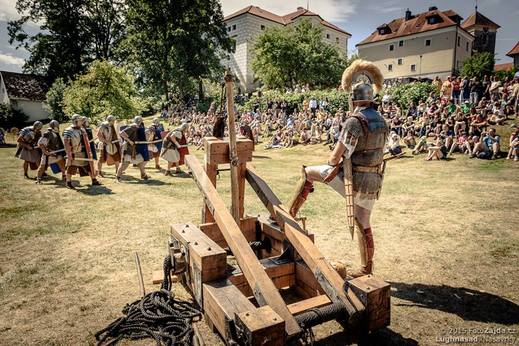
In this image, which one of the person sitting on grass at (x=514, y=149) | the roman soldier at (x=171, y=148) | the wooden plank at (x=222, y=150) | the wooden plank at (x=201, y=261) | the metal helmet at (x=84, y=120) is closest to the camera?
the wooden plank at (x=201, y=261)

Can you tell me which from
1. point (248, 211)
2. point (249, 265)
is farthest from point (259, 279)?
point (248, 211)

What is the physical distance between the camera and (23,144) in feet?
36.1

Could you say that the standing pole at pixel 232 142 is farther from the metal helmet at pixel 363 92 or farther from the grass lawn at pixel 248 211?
the metal helmet at pixel 363 92

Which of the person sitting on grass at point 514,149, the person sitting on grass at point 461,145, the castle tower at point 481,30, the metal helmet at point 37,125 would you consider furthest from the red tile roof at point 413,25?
the metal helmet at point 37,125

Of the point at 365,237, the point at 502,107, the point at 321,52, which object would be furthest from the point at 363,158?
the point at 321,52

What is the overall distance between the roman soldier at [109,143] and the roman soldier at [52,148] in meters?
1.17

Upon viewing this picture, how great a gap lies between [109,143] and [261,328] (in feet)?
33.6

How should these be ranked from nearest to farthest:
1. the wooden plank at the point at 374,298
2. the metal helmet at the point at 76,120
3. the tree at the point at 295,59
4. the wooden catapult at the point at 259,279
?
the wooden catapult at the point at 259,279 < the wooden plank at the point at 374,298 < the metal helmet at the point at 76,120 < the tree at the point at 295,59

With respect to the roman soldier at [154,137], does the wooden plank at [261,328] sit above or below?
below

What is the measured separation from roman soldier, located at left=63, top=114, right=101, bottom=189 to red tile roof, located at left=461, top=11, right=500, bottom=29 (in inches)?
2441

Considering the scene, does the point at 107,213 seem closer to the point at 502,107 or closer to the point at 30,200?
the point at 30,200

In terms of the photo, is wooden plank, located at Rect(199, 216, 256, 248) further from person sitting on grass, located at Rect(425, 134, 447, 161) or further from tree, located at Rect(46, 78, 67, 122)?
tree, located at Rect(46, 78, 67, 122)

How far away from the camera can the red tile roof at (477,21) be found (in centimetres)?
5321

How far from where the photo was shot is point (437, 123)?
1603cm
